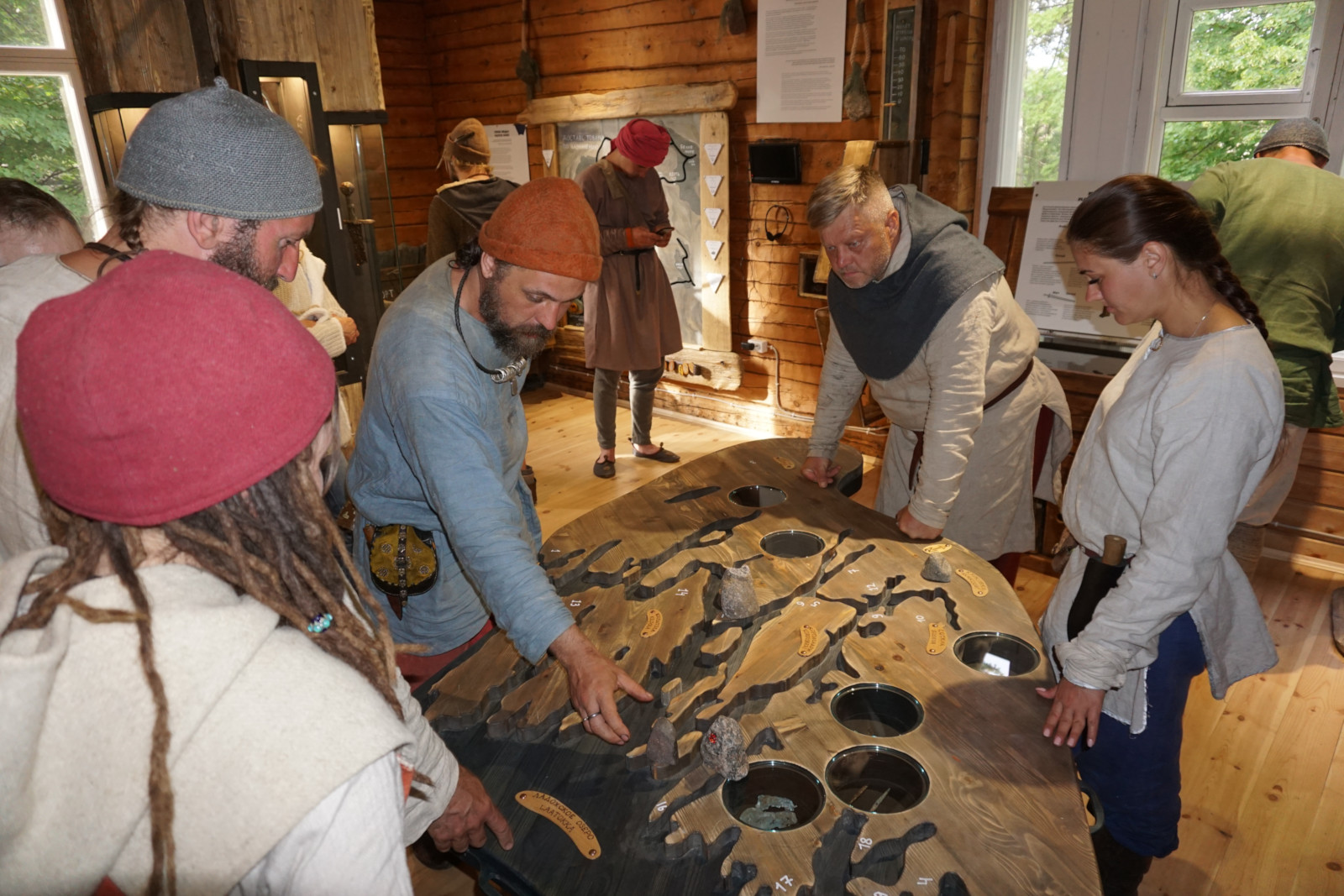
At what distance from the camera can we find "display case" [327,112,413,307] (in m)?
3.16

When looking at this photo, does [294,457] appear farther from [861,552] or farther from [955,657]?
[861,552]

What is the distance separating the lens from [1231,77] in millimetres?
3197

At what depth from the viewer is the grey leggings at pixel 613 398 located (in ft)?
14.2

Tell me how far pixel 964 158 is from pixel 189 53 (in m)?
3.21

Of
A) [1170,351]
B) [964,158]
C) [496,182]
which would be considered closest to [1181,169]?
[964,158]

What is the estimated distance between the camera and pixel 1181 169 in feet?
11.1

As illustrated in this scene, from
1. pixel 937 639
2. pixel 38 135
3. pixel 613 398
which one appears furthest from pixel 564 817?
pixel 38 135

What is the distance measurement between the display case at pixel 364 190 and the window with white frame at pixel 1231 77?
3.19 meters

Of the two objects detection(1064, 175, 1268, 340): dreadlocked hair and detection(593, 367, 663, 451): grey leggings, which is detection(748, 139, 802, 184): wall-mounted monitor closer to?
detection(593, 367, 663, 451): grey leggings

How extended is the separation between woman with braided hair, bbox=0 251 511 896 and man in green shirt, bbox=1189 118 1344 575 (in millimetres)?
2964

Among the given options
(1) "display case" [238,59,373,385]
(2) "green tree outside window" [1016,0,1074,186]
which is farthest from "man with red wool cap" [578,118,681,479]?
(2) "green tree outside window" [1016,0,1074,186]

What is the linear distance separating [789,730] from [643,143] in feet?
10.3

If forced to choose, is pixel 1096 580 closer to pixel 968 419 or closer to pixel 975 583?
pixel 975 583

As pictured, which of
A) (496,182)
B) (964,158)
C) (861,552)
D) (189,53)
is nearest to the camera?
(861,552)
